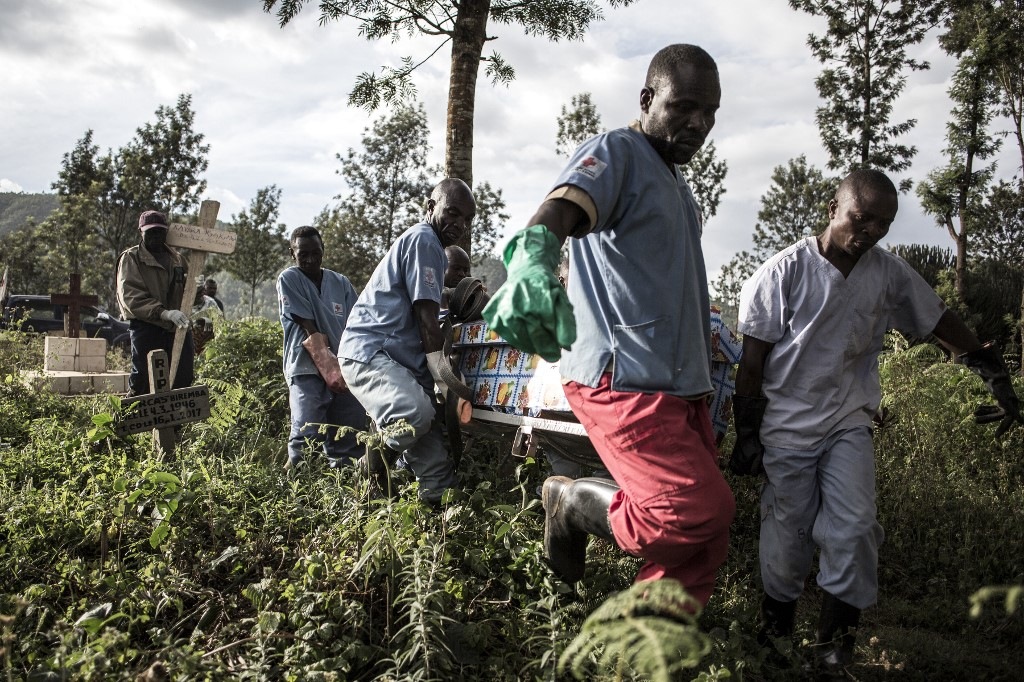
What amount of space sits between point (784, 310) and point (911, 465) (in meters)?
2.57

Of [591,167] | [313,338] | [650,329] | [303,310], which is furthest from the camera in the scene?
[303,310]

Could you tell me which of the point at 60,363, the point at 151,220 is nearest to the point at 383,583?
the point at 151,220

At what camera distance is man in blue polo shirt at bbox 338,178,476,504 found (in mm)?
3609

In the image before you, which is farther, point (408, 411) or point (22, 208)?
point (22, 208)

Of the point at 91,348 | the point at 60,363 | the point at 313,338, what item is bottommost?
the point at 60,363

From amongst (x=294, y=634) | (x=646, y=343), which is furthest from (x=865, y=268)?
(x=294, y=634)

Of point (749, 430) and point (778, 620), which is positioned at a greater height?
point (749, 430)

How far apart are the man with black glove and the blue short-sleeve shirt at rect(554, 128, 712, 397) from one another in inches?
30.5

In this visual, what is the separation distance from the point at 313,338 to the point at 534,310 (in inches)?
136

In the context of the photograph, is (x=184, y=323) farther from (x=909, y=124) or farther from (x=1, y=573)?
(x=909, y=124)

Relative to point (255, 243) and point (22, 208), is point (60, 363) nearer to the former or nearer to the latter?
point (255, 243)

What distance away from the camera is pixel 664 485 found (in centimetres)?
230

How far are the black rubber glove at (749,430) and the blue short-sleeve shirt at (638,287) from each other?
Answer: 28.3 inches

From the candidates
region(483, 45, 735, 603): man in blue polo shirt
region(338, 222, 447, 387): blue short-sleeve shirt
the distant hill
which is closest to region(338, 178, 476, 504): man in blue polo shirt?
region(338, 222, 447, 387): blue short-sleeve shirt
